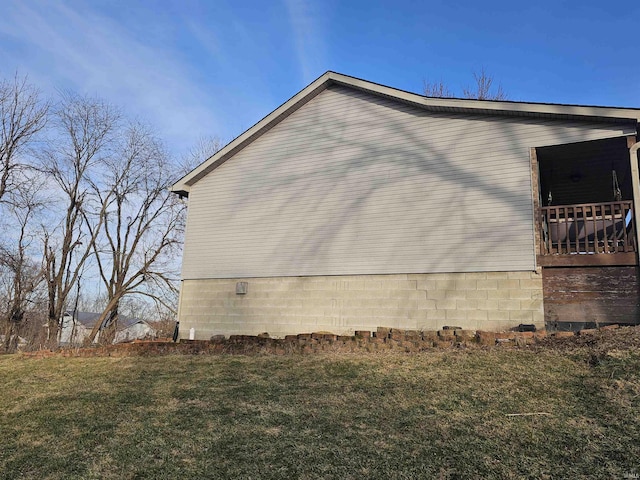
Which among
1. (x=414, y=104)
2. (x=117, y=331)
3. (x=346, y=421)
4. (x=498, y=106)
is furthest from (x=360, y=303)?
(x=117, y=331)

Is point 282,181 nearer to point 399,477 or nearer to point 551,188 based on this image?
point 551,188

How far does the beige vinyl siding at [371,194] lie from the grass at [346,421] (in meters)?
3.24

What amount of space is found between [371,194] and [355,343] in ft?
12.7

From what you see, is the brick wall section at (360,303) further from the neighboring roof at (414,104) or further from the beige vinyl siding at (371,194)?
the neighboring roof at (414,104)

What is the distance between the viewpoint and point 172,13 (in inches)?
451

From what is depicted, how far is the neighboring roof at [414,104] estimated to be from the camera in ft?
27.2

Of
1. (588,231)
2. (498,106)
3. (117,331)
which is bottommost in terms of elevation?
(117,331)

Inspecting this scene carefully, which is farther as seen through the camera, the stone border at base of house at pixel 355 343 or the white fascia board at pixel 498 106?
the white fascia board at pixel 498 106

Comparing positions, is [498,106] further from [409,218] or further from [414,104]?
[409,218]

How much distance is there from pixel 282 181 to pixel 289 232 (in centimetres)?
143

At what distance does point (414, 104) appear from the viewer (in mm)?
10195

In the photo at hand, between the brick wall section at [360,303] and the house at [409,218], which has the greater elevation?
the house at [409,218]

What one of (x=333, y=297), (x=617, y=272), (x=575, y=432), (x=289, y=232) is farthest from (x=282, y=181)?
(x=575, y=432)

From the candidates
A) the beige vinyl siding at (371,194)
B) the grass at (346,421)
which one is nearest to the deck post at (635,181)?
the beige vinyl siding at (371,194)
